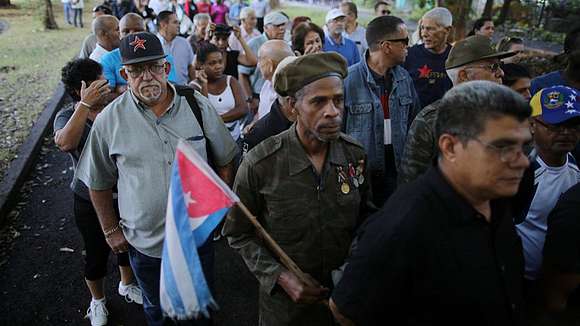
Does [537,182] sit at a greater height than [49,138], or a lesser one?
greater

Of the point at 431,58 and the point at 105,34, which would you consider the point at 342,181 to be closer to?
the point at 431,58

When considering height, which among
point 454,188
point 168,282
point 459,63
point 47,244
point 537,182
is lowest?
point 47,244

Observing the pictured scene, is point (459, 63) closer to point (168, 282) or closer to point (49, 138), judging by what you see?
point (168, 282)

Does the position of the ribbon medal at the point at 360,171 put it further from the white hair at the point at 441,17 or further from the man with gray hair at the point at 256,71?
the white hair at the point at 441,17

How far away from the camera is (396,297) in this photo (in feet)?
5.91

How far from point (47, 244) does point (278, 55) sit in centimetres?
334

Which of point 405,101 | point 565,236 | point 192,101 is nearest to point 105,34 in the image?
point 192,101

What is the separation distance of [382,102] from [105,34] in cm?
361

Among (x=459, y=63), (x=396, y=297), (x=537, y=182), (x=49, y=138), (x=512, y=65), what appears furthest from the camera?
(x=49, y=138)

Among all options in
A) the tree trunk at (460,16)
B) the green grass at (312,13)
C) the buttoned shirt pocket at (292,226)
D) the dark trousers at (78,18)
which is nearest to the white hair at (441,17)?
the buttoned shirt pocket at (292,226)

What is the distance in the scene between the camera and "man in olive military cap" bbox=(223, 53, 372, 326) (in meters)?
2.54

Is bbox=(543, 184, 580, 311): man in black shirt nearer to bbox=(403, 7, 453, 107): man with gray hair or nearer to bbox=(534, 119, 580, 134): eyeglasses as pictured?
bbox=(534, 119, 580, 134): eyeglasses

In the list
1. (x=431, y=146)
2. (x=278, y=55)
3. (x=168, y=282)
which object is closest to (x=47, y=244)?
(x=278, y=55)

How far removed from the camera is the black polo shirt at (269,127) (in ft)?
11.4
